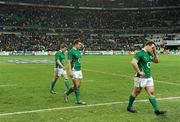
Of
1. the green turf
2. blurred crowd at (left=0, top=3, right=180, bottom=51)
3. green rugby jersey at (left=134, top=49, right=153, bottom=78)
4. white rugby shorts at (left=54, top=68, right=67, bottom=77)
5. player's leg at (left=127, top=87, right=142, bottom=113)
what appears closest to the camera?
the green turf

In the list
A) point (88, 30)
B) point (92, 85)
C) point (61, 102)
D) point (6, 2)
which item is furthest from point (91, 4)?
point (61, 102)

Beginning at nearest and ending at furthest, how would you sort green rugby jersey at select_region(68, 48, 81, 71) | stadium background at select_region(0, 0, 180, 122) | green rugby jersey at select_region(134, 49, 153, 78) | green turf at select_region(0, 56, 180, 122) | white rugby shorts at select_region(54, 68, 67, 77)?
green turf at select_region(0, 56, 180, 122), green rugby jersey at select_region(134, 49, 153, 78), green rugby jersey at select_region(68, 48, 81, 71), white rugby shorts at select_region(54, 68, 67, 77), stadium background at select_region(0, 0, 180, 122)

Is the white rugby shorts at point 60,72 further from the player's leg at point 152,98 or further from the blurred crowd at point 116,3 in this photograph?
the blurred crowd at point 116,3

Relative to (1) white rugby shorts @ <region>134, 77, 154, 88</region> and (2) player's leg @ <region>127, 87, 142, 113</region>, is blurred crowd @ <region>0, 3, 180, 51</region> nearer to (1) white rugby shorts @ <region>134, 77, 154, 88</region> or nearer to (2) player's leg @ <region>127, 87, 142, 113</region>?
(2) player's leg @ <region>127, 87, 142, 113</region>

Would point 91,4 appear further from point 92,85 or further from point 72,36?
point 92,85

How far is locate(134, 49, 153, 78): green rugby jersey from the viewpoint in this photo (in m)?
12.9

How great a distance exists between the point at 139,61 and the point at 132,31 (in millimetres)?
84448

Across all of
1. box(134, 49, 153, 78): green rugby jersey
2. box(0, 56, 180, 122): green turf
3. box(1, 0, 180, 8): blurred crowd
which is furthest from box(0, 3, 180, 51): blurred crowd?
box(134, 49, 153, 78): green rugby jersey

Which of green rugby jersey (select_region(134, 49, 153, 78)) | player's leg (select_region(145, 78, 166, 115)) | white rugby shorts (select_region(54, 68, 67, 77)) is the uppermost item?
green rugby jersey (select_region(134, 49, 153, 78))

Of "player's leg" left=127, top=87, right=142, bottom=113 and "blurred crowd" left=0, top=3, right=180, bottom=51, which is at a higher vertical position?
"blurred crowd" left=0, top=3, right=180, bottom=51

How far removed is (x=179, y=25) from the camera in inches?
3866

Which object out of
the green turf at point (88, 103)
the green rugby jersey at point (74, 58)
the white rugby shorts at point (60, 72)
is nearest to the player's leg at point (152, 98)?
the green turf at point (88, 103)

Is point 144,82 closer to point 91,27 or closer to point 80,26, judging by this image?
point 80,26

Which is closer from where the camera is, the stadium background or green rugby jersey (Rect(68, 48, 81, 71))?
green rugby jersey (Rect(68, 48, 81, 71))
